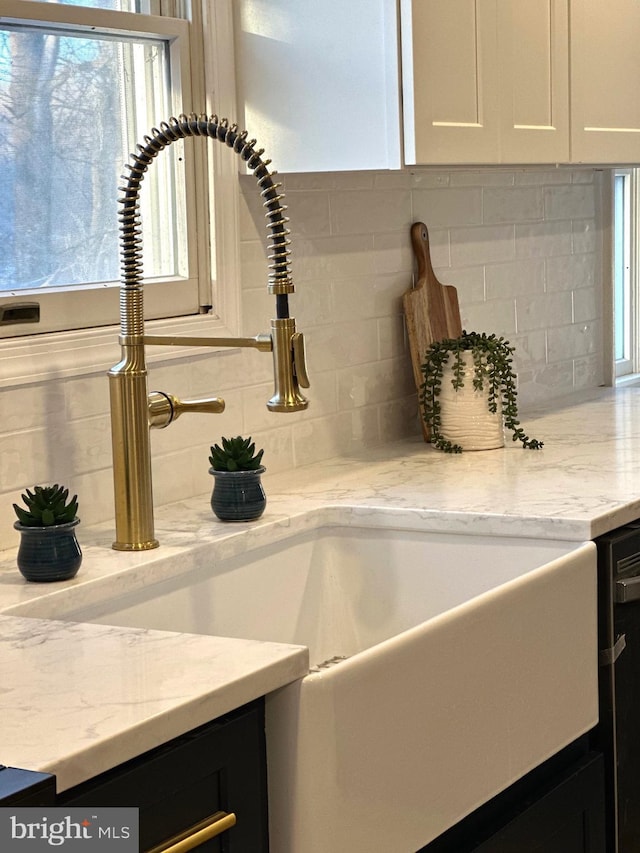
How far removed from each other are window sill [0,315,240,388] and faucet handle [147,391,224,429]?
0.55 feet

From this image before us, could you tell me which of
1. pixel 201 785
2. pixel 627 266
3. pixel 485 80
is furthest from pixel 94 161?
pixel 627 266

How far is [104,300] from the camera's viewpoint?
7.06ft

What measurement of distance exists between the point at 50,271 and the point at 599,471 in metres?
1.09

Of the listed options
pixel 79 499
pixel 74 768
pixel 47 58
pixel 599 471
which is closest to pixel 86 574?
pixel 79 499

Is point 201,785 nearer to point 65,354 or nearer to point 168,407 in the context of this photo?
point 168,407

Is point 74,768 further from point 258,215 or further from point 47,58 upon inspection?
point 258,215

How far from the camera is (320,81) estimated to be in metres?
2.32

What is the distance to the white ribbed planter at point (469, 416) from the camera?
2688 mm

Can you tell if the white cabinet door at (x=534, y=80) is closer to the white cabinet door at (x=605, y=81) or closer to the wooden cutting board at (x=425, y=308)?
the white cabinet door at (x=605, y=81)

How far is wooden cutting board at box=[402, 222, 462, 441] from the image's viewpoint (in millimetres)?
2824
